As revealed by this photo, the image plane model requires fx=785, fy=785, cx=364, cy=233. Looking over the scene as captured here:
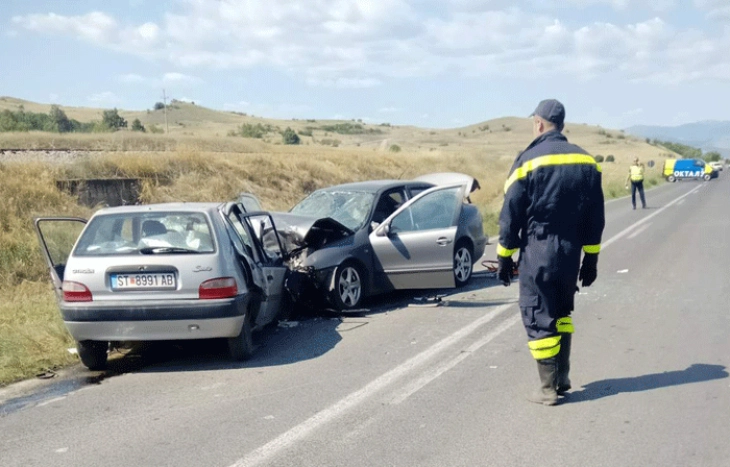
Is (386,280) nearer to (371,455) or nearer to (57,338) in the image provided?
(57,338)

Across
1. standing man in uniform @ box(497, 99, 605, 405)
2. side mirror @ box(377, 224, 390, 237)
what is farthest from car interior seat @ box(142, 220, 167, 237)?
standing man in uniform @ box(497, 99, 605, 405)

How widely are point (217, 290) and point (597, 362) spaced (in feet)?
10.6

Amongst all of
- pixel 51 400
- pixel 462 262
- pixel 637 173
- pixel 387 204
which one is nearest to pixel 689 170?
pixel 637 173

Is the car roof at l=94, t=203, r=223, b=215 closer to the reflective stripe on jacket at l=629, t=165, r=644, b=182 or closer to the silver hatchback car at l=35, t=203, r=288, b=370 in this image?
the silver hatchback car at l=35, t=203, r=288, b=370

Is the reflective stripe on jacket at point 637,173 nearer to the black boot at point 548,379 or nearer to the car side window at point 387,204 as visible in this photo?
the car side window at point 387,204

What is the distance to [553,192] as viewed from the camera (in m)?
5.14

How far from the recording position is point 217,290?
21.7 ft

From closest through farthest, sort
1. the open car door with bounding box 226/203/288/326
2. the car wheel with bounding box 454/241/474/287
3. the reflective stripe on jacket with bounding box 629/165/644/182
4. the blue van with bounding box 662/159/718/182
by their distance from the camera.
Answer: the open car door with bounding box 226/203/288/326 < the car wheel with bounding box 454/241/474/287 < the reflective stripe on jacket with bounding box 629/165/644/182 < the blue van with bounding box 662/159/718/182

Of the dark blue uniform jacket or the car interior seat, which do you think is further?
the car interior seat

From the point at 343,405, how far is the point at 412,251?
4.03 meters

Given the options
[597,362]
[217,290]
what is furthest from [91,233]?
[597,362]

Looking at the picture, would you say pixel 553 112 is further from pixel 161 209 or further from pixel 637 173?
pixel 637 173

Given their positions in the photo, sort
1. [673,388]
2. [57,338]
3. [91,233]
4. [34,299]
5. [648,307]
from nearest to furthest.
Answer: [673,388], [91,233], [57,338], [648,307], [34,299]

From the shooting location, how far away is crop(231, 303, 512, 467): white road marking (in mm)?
4617
